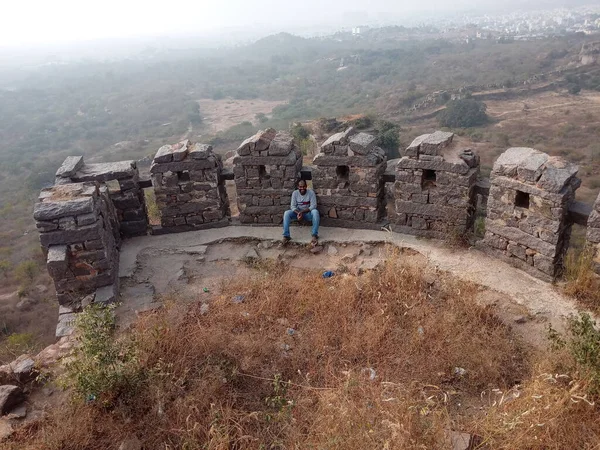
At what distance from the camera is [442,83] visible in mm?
61625

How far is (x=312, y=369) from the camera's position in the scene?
4402mm

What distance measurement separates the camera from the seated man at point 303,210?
7.02m

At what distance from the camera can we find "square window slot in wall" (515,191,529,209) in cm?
585

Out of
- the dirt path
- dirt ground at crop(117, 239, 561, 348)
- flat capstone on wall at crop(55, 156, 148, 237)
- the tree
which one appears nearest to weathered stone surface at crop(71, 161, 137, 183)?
flat capstone on wall at crop(55, 156, 148, 237)

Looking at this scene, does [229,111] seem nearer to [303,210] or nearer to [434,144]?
[303,210]

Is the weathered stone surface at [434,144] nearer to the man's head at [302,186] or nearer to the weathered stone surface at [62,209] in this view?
the man's head at [302,186]

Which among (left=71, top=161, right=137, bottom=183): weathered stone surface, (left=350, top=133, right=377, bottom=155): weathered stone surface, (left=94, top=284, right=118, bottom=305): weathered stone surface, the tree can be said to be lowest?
the tree

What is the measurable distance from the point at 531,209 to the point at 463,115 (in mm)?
36183

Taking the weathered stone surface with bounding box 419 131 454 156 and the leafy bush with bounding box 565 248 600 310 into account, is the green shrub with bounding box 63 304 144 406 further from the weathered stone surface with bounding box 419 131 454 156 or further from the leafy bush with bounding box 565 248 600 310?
the leafy bush with bounding box 565 248 600 310

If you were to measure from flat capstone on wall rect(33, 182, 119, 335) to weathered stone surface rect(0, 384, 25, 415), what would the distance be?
4.68ft

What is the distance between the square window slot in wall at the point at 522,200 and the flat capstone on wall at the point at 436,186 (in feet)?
2.07

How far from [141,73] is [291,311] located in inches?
4824

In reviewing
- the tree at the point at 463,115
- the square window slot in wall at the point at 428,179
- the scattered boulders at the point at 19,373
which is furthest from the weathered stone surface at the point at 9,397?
the tree at the point at 463,115

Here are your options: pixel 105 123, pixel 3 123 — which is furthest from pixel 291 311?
pixel 3 123
